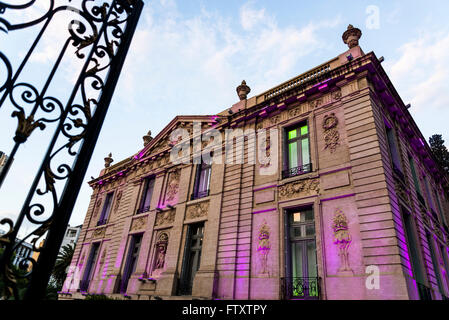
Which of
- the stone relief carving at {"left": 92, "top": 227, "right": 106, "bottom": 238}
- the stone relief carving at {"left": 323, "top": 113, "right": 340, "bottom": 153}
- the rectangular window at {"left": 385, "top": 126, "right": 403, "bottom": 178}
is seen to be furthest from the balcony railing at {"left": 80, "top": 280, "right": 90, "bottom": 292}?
the rectangular window at {"left": 385, "top": 126, "right": 403, "bottom": 178}

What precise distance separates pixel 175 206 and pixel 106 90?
12.8 meters

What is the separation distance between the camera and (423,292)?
8.83 m

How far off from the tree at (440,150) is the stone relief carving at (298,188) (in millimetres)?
22842

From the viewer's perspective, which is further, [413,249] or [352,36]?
[352,36]

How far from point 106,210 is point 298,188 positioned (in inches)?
650

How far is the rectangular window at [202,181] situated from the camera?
48.7 ft

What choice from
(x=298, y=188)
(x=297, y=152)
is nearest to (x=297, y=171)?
(x=298, y=188)

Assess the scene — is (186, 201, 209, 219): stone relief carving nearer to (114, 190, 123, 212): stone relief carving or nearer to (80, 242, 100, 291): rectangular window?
(114, 190, 123, 212): stone relief carving

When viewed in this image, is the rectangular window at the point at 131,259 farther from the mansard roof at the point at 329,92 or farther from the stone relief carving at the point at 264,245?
the stone relief carving at the point at 264,245

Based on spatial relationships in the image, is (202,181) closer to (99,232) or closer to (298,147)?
(298,147)

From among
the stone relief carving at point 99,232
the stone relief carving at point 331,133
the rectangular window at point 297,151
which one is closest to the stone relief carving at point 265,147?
the rectangular window at point 297,151

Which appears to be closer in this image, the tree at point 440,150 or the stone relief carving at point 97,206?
the stone relief carving at point 97,206
